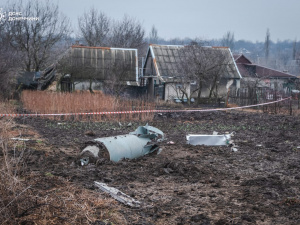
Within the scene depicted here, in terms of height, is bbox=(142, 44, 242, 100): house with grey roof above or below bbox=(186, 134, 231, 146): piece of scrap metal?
above

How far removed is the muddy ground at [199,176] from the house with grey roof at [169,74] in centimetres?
1844

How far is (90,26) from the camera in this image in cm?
5244

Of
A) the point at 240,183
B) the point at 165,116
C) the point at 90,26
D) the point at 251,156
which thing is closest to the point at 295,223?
the point at 240,183

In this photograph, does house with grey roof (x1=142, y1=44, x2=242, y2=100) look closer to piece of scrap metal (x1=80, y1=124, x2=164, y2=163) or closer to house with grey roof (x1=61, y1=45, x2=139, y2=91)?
house with grey roof (x1=61, y1=45, x2=139, y2=91)

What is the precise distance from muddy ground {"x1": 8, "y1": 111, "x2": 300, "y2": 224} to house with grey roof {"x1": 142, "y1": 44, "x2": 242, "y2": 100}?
60.5 ft

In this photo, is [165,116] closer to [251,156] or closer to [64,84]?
[251,156]

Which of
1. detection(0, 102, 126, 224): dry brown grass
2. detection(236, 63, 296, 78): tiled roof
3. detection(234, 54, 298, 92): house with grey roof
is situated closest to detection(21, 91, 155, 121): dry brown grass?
detection(0, 102, 126, 224): dry brown grass

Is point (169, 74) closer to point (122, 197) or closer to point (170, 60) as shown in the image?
point (170, 60)

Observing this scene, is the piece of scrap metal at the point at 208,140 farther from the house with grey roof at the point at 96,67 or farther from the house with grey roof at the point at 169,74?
the house with grey roof at the point at 169,74

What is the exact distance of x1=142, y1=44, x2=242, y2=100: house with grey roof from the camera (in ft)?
99.2

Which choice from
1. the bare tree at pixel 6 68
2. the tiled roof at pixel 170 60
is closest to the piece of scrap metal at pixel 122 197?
the bare tree at pixel 6 68

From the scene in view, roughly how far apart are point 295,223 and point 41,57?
114 ft

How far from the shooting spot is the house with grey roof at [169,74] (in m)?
30.2

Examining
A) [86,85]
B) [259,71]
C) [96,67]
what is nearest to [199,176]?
[86,85]
